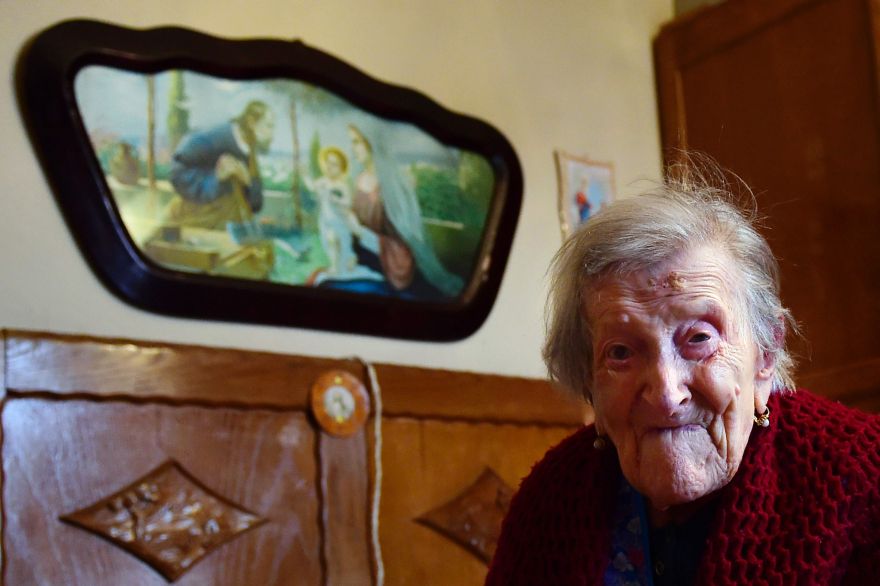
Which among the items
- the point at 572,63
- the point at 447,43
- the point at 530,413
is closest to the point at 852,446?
the point at 530,413

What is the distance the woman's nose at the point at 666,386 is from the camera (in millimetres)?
909

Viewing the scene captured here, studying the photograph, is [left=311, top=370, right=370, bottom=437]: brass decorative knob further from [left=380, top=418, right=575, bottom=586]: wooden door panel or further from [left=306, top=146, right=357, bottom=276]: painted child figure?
[left=306, top=146, right=357, bottom=276]: painted child figure

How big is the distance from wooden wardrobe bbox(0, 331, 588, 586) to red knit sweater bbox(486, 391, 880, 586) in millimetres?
547

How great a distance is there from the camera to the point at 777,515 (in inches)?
35.9

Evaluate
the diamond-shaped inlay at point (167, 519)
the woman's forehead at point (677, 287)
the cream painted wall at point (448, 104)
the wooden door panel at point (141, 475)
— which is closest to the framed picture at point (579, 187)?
the cream painted wall at point (448, 104)

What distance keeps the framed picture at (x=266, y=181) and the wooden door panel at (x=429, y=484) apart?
0.19 meters

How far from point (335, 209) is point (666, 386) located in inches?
36.7

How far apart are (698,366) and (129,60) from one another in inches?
41.4

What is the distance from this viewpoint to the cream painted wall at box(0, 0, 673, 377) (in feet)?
4.69

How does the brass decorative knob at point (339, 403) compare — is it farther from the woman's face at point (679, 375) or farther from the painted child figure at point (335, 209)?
the woman's face at point (679, 375)

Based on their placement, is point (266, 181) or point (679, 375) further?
point (266, 181)

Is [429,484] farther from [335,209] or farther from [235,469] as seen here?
[335,209]

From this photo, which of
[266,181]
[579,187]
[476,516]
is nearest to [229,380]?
[266,181]

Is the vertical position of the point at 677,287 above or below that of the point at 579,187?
below
